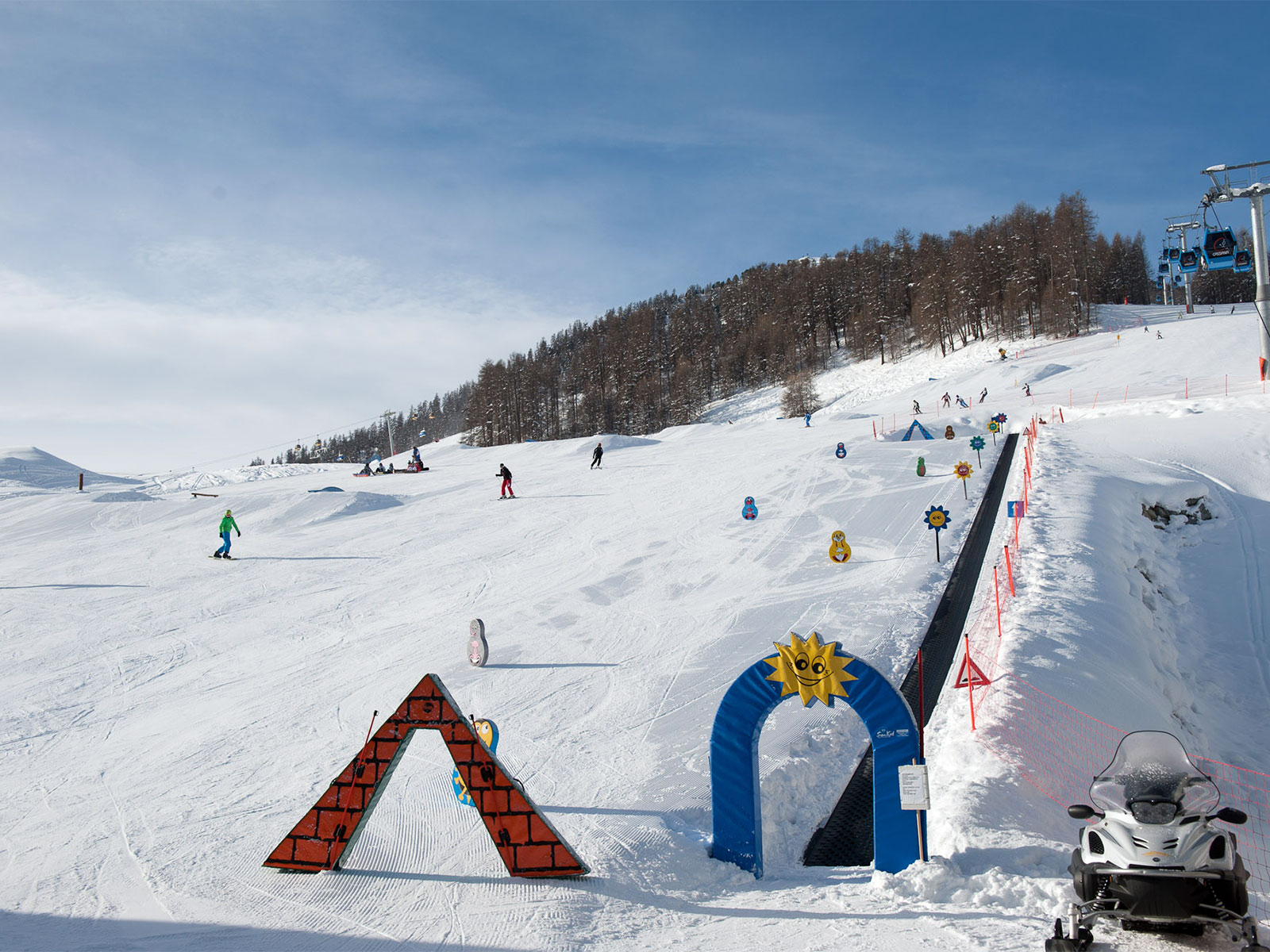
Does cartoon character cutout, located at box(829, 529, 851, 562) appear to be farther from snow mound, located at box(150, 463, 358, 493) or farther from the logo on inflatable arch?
snow mound, located at box(150, 463, 358, 493)

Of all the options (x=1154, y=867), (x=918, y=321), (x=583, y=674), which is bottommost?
(x=583, y=674)

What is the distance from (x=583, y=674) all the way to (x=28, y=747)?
7779mm

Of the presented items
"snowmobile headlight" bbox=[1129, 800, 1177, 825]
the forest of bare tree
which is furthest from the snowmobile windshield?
the forest of bare tree

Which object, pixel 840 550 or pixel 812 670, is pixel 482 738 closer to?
pixel 812 670

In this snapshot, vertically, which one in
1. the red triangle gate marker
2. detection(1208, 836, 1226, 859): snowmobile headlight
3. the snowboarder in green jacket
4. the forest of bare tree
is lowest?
the red triangle gate marker

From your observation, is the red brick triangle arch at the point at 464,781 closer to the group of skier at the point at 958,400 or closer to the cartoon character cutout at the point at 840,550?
the cartoon character cutout at the point at 840,550

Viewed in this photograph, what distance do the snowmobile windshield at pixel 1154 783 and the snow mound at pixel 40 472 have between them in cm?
4377

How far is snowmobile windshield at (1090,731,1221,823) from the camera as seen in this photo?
15.0 ft

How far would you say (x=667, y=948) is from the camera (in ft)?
17.6

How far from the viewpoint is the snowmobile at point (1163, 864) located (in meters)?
4.34

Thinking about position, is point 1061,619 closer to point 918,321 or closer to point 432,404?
point 918,321

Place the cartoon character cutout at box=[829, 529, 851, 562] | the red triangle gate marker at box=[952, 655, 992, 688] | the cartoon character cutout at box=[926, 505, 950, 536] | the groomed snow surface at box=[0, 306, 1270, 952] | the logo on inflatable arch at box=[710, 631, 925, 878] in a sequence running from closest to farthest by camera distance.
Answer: the groomed snow surface at box=[0, 306, 1270, 952] < the logo on inflatable arch at box=[710, 631, 925, 878] < the red triangle gate marker at box=[952, 655, 992, 688] < the cartoon character cutout at box=[926, 505, 950, 536] < the cartoon character cutout at box=[829, 529, 851, 562]

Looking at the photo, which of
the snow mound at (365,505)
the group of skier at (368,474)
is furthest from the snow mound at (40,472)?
the snow mound at (365,505)

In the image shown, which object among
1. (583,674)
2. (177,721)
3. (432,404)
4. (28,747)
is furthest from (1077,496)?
(432,404)
